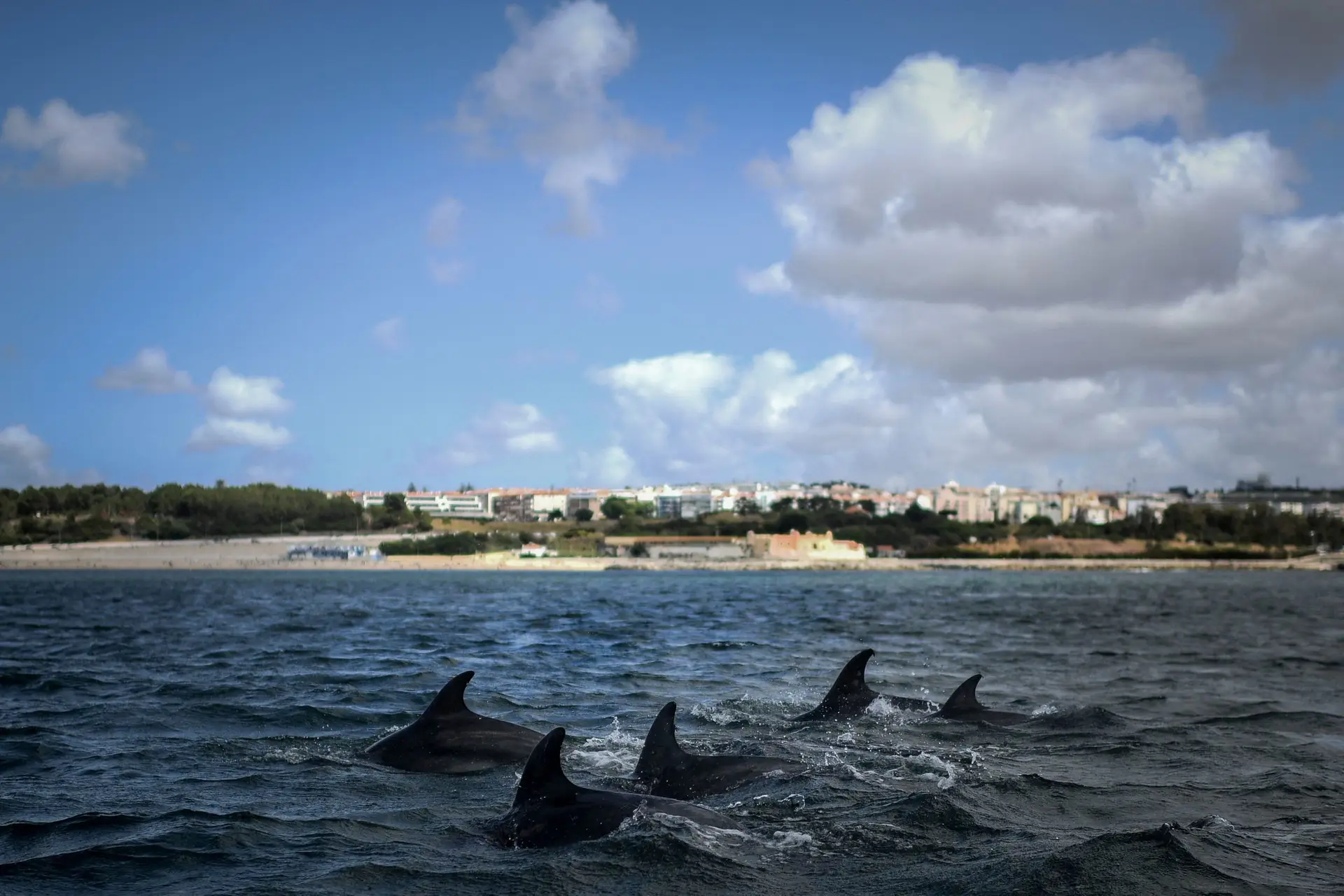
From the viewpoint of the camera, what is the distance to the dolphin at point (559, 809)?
32.0 ft

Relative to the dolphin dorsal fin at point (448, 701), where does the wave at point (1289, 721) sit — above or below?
below

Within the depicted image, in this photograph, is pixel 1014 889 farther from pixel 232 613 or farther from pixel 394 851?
pixel 232 613

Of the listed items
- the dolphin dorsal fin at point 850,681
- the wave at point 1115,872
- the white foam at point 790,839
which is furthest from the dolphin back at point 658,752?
the dolphin dorsal fin at point 850,681

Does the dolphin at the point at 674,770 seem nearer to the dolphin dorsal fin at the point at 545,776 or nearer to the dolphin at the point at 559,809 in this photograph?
the dolphin at the point at 559,809

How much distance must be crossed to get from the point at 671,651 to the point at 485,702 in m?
11.4

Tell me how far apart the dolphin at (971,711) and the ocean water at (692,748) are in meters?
0.58

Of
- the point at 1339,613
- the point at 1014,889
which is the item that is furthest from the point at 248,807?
the point at 1339,613

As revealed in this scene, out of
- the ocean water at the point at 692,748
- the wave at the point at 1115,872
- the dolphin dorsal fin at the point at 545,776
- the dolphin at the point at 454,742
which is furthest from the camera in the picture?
the dolphin at the point at 454,742

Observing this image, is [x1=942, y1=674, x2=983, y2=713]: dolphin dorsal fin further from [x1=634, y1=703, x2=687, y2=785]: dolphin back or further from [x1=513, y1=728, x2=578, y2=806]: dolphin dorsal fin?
[x1=513, y1=728, x2=578, y2=806]: dolphin dorsal fin

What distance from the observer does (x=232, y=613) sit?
51250 mm

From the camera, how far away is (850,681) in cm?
1802

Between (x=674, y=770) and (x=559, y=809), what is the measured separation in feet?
6.61

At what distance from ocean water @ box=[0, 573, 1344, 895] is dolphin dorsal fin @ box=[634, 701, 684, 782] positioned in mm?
705

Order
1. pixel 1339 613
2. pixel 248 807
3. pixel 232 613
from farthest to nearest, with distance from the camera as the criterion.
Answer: pixel 1339 613
pixel 232 613
pixel 248 807
